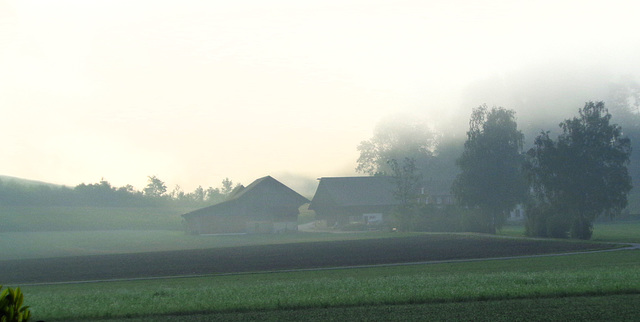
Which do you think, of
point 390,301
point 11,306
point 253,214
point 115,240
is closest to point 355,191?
point 253,214

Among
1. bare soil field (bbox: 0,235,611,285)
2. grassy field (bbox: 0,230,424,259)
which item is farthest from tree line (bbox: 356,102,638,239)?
bare soil field (bbox: 0,235,611,285)

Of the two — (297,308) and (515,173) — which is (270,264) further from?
(515,173)

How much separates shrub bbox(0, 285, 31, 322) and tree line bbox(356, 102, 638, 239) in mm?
59585

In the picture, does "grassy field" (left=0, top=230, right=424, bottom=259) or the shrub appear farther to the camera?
"grassy field" (left=0, top=230, right=424, bottom=259)

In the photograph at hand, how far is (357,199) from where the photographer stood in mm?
114938

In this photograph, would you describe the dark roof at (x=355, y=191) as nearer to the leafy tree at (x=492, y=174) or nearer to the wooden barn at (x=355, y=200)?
the wooden barn at (x=355, y=200)

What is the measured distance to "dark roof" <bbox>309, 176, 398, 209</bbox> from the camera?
115 m

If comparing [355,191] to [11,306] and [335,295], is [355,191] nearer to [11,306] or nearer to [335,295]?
[335,295]

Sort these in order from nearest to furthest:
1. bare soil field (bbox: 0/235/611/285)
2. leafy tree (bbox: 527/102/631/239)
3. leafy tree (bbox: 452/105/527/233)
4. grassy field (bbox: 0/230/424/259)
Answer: bare soil field (bbox: 0/235/611/285)
leafy tree (bbox: 527/102/631/239)
grassy field (bbox: 0/230/424/259)
leafy tree (bbox: 452/105/527/233)

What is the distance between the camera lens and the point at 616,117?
14400cm

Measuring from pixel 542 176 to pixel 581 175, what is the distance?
402 centimetres

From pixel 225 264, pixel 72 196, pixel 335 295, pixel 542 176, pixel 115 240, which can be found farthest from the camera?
pixel 72 196

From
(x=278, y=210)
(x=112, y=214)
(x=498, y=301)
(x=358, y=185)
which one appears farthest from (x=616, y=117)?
(x=498, y=301)

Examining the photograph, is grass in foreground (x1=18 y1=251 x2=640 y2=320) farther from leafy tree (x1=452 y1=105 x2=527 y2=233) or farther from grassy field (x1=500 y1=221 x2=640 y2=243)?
leafy tree (x1=452 y1=105 x2=527 y2=233)
